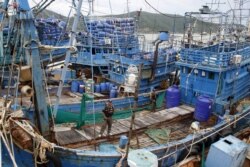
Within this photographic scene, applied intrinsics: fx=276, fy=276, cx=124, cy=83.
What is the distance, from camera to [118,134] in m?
10.3

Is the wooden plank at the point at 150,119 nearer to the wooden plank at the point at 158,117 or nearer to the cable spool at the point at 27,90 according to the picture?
the wooden plank at the point at 158,117

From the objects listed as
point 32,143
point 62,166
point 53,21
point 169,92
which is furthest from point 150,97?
point 53,21

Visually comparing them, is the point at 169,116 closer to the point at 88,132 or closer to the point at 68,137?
the point at 88,132

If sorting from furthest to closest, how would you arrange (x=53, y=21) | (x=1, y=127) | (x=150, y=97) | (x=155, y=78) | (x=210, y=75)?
(x=53, y=21) → (x=155, y=78) → (x=150, y=97) → (x=210, y=75) → (x=1, y=127)

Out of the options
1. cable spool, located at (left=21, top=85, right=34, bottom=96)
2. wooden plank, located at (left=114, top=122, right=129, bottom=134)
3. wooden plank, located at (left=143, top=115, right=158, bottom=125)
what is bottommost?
wooden plank, located at (left=114, top=122, right=129, bottom=134)

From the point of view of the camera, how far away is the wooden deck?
9.55m

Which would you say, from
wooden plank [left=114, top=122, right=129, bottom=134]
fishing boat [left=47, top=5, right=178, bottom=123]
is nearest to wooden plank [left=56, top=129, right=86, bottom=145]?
fishing boat [left=47, top=5, right=178, bottom=123]

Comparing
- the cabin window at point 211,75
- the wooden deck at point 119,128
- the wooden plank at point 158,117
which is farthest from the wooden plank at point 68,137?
the cabin window at point 211,75

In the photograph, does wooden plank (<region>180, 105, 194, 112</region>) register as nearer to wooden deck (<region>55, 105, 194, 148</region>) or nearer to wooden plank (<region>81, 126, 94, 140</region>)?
wooden deck (<region>55, 105, 194, 148</region>)

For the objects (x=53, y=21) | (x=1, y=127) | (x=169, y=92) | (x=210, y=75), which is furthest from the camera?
(x=53, y=21)

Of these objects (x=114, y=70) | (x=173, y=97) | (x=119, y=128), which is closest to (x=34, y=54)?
(x=119, y=128)

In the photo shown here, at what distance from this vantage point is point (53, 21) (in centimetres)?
3019

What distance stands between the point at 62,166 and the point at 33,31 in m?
4.11

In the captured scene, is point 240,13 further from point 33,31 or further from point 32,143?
point 32,143
